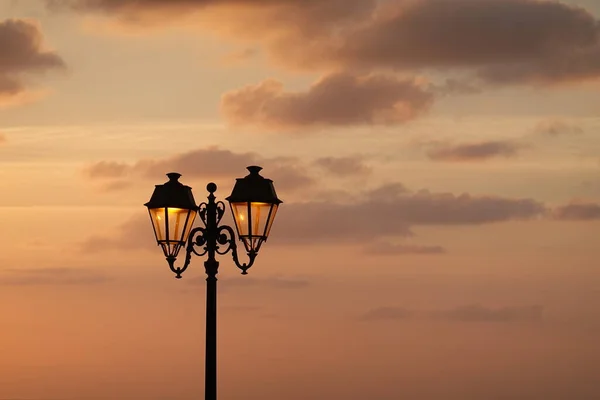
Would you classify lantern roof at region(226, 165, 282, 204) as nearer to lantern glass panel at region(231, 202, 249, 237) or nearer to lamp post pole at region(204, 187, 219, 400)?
lantern glass panel at region(231, 202, 249, 237)

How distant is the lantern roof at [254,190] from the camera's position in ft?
81.0

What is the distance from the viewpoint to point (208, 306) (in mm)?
24703

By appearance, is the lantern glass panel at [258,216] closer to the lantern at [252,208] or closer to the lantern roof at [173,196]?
the lantern at [252,208]

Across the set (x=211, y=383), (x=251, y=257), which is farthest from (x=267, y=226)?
(x=211, y=383)

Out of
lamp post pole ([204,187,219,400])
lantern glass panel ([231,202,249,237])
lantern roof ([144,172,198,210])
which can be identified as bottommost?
lamp post pole ([204,187,219,400])

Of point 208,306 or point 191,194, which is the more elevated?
point 191,194

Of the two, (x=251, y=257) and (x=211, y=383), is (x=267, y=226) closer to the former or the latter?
(x=251, y=257)

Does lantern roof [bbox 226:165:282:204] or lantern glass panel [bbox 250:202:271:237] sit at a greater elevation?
lantern roof [bbox 226:165:282:204]

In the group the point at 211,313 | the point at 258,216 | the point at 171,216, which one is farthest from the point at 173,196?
the point at 211,313

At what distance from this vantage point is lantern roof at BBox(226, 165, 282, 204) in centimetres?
2469

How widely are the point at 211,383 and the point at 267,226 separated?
2.39 metres

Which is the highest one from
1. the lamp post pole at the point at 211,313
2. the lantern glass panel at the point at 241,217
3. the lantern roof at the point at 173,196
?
the lantern roof at the point at 173,196

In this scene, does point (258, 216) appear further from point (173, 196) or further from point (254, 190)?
point (173, 196)

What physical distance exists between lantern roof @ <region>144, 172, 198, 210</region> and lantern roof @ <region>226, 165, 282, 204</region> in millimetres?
602
